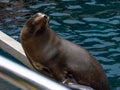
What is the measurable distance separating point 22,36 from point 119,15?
15.4ft

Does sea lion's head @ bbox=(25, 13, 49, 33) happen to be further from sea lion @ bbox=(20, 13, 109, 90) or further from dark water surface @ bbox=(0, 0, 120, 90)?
dark water surface @ bbox=(0, 0, 120, 90)

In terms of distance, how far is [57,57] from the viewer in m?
3.58

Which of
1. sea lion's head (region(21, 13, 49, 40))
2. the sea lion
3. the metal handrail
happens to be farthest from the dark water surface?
the metal handrail

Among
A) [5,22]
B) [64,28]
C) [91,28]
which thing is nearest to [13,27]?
[5,22]

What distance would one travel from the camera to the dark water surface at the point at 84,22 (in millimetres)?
6123

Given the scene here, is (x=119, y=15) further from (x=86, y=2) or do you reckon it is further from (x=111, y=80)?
Answer: (x=111, y=80)

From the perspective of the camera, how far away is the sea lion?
11.3ft

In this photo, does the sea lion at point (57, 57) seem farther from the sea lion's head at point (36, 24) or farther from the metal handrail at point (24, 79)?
the metal handrail at point (24, 79)

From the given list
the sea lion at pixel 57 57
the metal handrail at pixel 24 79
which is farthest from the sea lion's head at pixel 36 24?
the metal handrail at pixel 24 79

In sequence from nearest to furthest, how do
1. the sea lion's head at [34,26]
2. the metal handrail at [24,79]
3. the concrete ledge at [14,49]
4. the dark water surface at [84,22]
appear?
the metal handrail at [24,79] → the sea lion's head at [34,26] → the concrete ledge at [14,49] → the dark water surface at [84,22]

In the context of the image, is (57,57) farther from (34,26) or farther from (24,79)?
(24,79)

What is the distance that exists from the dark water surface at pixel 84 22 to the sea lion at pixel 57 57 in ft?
5.42

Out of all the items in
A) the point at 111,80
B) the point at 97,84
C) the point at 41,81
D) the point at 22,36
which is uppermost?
the point at 41,81

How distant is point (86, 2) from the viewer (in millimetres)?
8688
